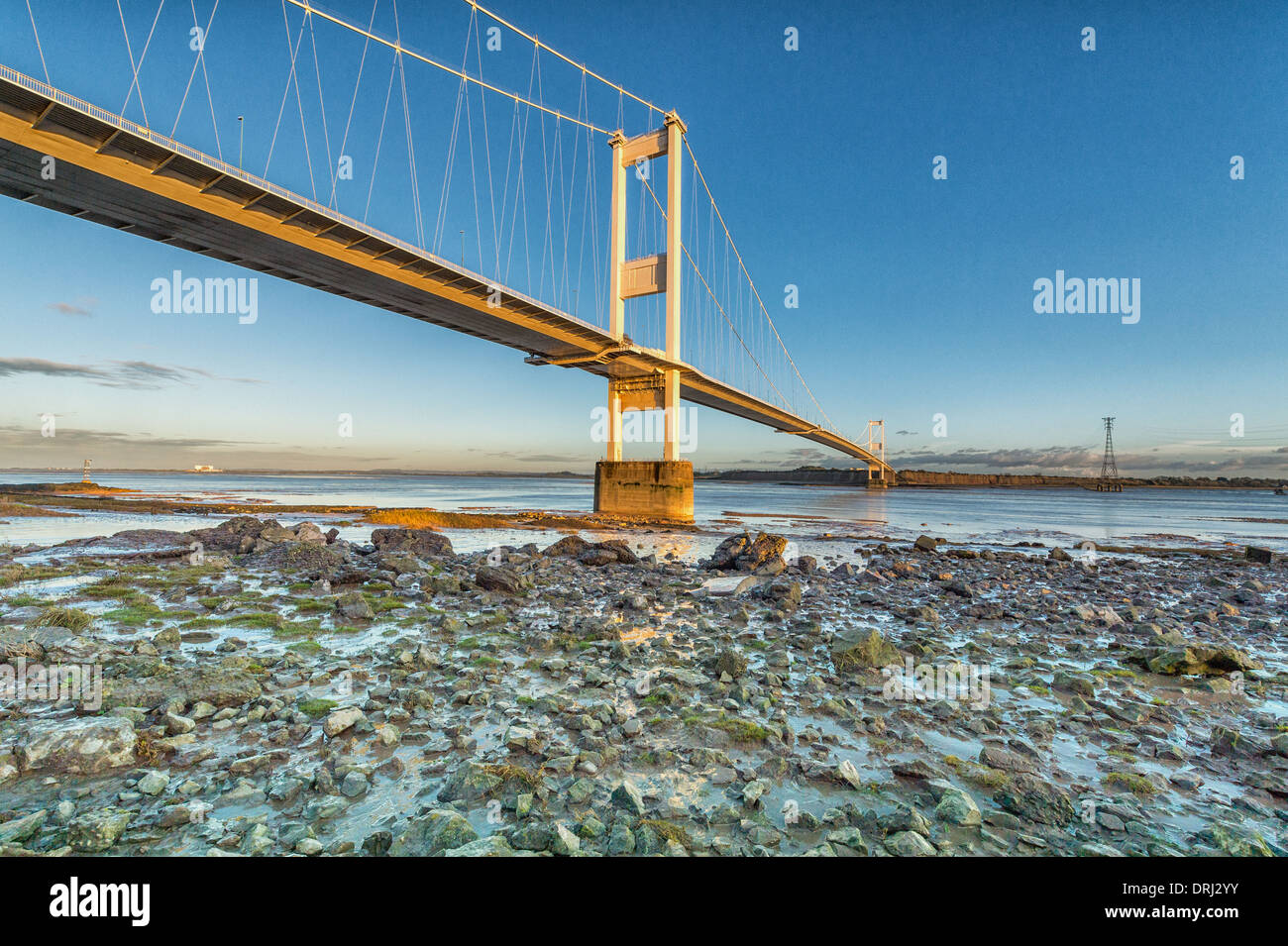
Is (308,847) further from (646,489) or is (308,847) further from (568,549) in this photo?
(646,489)

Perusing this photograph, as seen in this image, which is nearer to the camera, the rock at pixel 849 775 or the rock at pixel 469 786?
the rock at pixel 469 786

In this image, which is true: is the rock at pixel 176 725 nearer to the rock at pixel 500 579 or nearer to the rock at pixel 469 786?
the rock at pixel 469 786

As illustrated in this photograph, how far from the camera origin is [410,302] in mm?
26219

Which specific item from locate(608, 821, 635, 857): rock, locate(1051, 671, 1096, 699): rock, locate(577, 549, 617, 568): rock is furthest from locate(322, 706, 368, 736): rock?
locate(577, 549, 617, 568): rock

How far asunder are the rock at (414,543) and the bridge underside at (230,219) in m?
12.8

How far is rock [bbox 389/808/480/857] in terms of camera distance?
2316mm

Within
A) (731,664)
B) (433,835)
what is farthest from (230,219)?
(433,835)

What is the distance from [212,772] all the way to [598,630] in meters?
3.83

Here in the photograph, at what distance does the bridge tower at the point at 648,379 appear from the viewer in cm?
3020

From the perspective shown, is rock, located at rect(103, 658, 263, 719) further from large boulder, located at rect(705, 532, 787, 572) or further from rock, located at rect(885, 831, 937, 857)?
large boulder, located at rect(705, 532, 787, 572)

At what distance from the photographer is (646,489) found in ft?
101

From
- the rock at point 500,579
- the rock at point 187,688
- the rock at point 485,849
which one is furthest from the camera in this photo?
the rock at point 500,579

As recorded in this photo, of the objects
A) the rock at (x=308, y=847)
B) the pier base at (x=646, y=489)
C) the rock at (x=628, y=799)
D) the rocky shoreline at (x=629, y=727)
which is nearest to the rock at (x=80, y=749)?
the rocky shoreline at (x=629, y=727)
